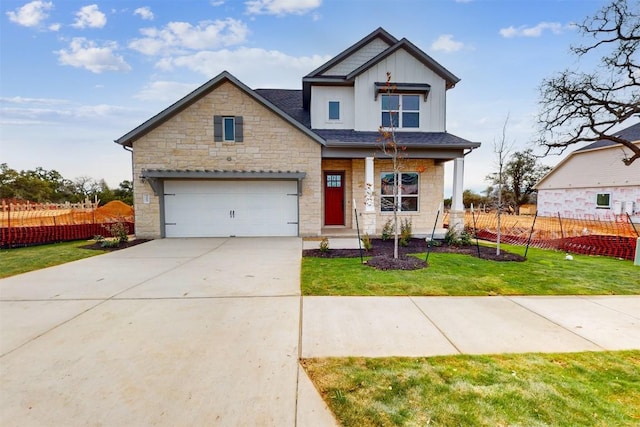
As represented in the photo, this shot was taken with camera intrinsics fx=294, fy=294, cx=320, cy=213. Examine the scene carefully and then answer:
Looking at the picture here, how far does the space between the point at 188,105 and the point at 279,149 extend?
3.84 m

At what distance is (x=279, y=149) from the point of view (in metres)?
11.7

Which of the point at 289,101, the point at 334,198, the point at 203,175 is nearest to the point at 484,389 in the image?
the point at 203,175

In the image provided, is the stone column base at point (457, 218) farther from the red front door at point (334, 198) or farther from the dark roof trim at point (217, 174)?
the dark roof trim at point (217, 174)

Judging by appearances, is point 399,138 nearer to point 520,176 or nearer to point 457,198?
point 457,198

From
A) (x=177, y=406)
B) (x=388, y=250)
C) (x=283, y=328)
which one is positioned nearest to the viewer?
(x=177, y=406)

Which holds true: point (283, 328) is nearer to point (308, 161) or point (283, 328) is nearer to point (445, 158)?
point (308, 161)

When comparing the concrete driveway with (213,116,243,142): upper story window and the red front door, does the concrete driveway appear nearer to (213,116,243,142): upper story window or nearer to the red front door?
(213,116,243,142): upper story window

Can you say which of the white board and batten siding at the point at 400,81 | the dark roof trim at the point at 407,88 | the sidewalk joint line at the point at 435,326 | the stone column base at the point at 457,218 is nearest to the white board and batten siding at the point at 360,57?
the white board and batten siding at the point at 400,81

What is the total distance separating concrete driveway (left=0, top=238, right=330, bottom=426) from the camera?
7.60ft

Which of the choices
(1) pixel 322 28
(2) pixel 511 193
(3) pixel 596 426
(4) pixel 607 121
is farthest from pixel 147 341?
(2) pixel 511 193

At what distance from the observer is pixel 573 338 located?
357cm

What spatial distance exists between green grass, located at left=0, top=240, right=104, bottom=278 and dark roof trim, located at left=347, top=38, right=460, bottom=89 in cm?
1175

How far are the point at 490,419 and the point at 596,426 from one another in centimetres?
73

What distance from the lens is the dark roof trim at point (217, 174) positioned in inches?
435
